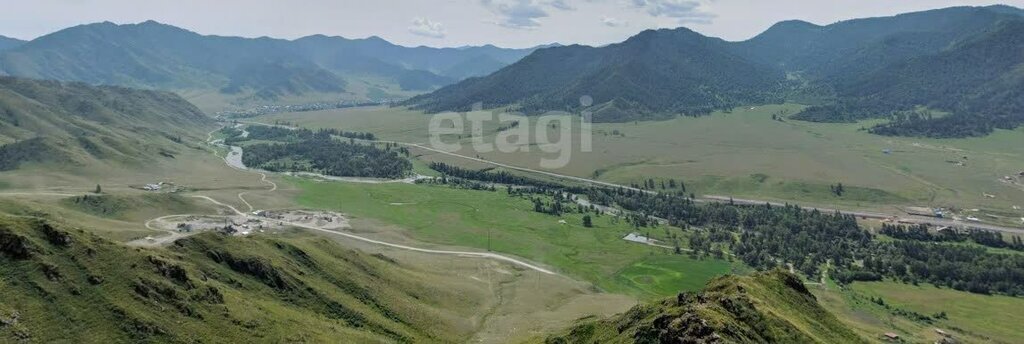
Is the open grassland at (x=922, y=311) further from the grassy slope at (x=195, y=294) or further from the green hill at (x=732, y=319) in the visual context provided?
the grassy slope at (x=195, y=294)

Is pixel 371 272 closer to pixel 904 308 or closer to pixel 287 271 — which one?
pixel 287 271

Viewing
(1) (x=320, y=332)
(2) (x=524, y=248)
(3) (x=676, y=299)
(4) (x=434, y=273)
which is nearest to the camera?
(3) (x=676, y=299)

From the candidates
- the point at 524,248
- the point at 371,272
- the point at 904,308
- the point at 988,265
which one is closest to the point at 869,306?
the point at 904,308

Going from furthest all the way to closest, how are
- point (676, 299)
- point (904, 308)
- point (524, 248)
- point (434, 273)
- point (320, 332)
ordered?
point (524, 248) < point (434, 273) < point (904, 308) < point (320, 332) < point (676, 299)

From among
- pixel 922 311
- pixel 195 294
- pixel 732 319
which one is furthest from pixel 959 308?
pixel 195 294

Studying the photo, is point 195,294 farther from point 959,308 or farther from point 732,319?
point 959,308

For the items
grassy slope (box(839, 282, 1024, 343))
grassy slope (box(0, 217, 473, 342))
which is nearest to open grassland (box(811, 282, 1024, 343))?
grassy slope (box(839, 282, 1024, 343))
